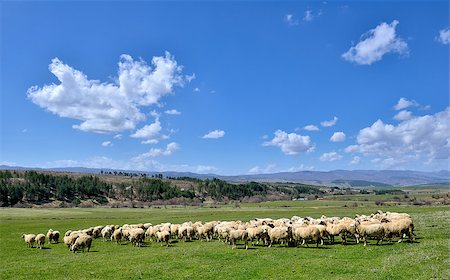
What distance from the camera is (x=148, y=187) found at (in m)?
184

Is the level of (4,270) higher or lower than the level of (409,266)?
lower

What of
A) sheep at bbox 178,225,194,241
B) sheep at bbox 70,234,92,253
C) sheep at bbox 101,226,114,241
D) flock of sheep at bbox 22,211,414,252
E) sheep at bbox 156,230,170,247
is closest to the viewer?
flock of sheep at bbox 22,211,414,252

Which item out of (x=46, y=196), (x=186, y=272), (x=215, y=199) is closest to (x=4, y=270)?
(x=186, y=272)

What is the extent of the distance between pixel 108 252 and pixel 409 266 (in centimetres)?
2411

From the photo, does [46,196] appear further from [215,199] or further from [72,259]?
[72,259]

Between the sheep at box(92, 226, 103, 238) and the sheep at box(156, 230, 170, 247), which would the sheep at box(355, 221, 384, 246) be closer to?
the sheep at box(156, 230, 170, 247)

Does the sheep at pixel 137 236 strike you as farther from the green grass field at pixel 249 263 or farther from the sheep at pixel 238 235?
the sheep at pixel 238 235

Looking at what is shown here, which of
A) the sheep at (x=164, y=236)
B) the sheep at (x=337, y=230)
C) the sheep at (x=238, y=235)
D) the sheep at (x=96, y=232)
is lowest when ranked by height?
the sheep at (x=96, y=232)

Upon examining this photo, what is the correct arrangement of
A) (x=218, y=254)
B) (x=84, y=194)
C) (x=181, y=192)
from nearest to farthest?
(x=218, y=254), (x=84, y=194), (x=181, y=192)

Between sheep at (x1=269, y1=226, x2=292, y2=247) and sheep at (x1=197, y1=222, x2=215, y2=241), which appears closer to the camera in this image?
sheep at (x1=269, y1=226, x2=292, y2=247)

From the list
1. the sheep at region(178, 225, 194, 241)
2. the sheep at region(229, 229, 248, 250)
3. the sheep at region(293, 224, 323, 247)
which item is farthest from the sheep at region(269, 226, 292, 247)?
the sheep at region(178, 225, 194, 241)

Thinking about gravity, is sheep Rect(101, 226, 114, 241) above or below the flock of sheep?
below

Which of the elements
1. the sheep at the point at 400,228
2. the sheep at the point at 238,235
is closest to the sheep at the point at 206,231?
the sheep at the point at 238,235

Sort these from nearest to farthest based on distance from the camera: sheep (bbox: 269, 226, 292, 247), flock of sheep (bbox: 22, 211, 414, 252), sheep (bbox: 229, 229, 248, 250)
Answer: flock of sheep (bbox: 22, 211, 414, 252), sheep (bbox: 269, 226, 292, 247), sheep (bbox: 229, 229, 248, 250)
